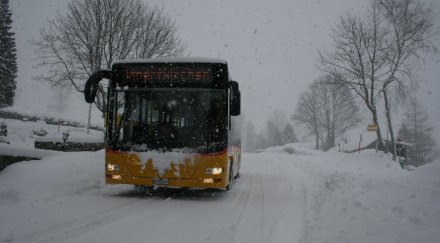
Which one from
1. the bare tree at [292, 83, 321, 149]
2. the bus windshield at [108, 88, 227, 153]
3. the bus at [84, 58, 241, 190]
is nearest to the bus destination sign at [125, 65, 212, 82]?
the bus at [84, 58, 241, 190]

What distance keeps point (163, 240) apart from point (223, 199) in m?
4.28

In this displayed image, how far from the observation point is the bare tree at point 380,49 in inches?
1048

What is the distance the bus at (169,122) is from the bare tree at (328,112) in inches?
1978

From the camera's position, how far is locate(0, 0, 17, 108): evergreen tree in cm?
4362

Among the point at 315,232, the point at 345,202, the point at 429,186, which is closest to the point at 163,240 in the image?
the point at 315,232

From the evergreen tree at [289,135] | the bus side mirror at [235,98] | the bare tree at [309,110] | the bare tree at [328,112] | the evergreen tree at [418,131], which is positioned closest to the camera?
the bus side mirror at [235,98]

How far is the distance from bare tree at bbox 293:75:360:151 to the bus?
5023cm

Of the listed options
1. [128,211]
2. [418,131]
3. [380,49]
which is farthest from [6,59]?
[418,131]

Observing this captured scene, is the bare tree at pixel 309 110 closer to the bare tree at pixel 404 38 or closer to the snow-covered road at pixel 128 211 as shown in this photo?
the bare tree at pixel 404 38

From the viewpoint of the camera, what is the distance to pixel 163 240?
5.28 m

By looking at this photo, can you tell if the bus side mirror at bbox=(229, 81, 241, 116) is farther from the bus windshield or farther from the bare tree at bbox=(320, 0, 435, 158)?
the bare tree at bbox=(320, 0, 435, 158)

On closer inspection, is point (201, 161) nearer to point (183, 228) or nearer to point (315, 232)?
point (183, 228)

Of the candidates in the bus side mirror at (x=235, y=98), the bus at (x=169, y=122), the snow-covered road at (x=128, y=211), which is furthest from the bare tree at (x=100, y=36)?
the bus side mirror at (x=235, y=98)

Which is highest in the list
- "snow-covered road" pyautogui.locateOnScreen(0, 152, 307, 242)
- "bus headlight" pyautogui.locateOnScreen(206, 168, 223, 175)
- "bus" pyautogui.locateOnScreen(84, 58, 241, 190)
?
"bus" pyautogui.locateOnScreen(84, 58, 241, 190)
